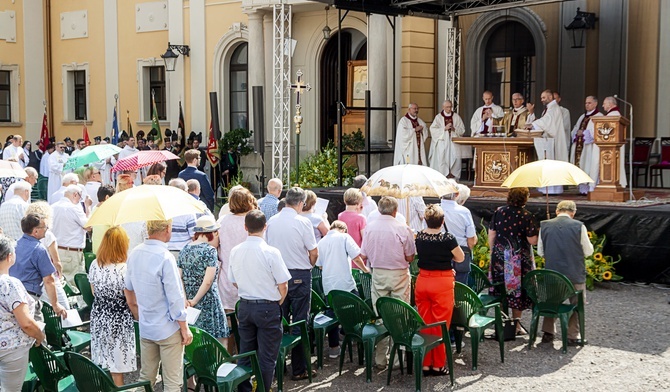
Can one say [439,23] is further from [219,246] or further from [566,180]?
[219,246]

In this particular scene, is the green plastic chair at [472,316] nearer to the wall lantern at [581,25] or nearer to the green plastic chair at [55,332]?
the green plastic chair at [55,332]

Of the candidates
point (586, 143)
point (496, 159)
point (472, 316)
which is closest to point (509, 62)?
point (586, 143)

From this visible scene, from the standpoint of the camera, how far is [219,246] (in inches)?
329

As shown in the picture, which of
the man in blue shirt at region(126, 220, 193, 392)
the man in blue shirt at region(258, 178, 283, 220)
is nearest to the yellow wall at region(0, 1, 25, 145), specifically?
the man in blue shirt at region(258, 178, 283, 220)

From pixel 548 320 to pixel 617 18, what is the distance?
384 inches

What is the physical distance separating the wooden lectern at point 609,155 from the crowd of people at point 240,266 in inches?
145

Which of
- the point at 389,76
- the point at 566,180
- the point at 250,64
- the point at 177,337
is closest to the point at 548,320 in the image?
the point at 566,180

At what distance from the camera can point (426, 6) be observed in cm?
1778

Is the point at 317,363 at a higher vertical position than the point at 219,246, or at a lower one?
lower

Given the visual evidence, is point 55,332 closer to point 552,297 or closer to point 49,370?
point 49,370

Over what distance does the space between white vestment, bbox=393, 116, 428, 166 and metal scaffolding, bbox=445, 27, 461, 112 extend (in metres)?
0.85

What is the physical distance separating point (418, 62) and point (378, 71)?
1.02 metres

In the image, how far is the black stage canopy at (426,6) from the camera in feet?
53.4

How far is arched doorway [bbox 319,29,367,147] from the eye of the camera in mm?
21953
